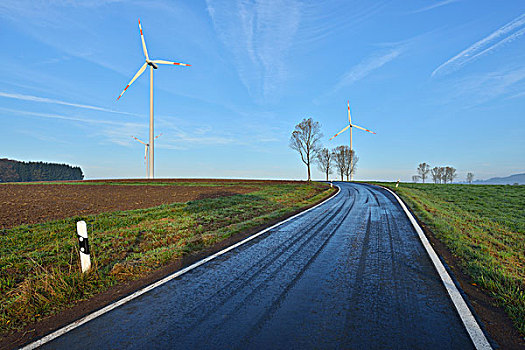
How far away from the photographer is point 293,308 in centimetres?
351

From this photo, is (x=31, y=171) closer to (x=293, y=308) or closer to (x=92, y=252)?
(x=92, y=252)

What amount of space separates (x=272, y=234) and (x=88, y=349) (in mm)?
5589

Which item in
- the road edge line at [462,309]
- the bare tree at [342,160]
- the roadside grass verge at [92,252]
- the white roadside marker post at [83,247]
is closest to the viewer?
the road edge line at [462,309]

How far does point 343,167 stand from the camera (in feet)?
257

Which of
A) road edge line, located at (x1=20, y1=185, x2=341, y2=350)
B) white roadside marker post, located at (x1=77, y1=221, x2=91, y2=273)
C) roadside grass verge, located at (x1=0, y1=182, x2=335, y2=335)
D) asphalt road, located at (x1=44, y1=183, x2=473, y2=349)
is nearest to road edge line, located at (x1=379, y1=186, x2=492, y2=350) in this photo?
asphalt road, located at (x1=44, y1=183, x2=473, y2=349)

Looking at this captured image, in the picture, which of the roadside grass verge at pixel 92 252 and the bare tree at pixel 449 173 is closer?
the roadside grass verge at pixel 92 252

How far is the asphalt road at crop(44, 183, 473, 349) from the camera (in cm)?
286

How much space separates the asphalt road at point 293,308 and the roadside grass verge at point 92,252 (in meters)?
1.20

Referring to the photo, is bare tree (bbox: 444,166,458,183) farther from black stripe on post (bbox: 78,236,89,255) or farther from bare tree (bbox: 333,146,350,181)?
black stripe on post (bbox: 78,236,89,255)

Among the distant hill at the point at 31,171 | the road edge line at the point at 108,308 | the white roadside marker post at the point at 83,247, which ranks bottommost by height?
the road edge line at the point at 108,308

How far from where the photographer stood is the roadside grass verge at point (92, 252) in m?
4.09

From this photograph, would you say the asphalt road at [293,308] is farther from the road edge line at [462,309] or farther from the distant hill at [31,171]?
the distant hill at [31,171]

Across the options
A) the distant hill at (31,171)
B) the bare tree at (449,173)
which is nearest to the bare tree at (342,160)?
the bare tree at (449,173)

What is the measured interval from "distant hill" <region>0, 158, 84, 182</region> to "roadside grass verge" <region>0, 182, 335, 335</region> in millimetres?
109425
